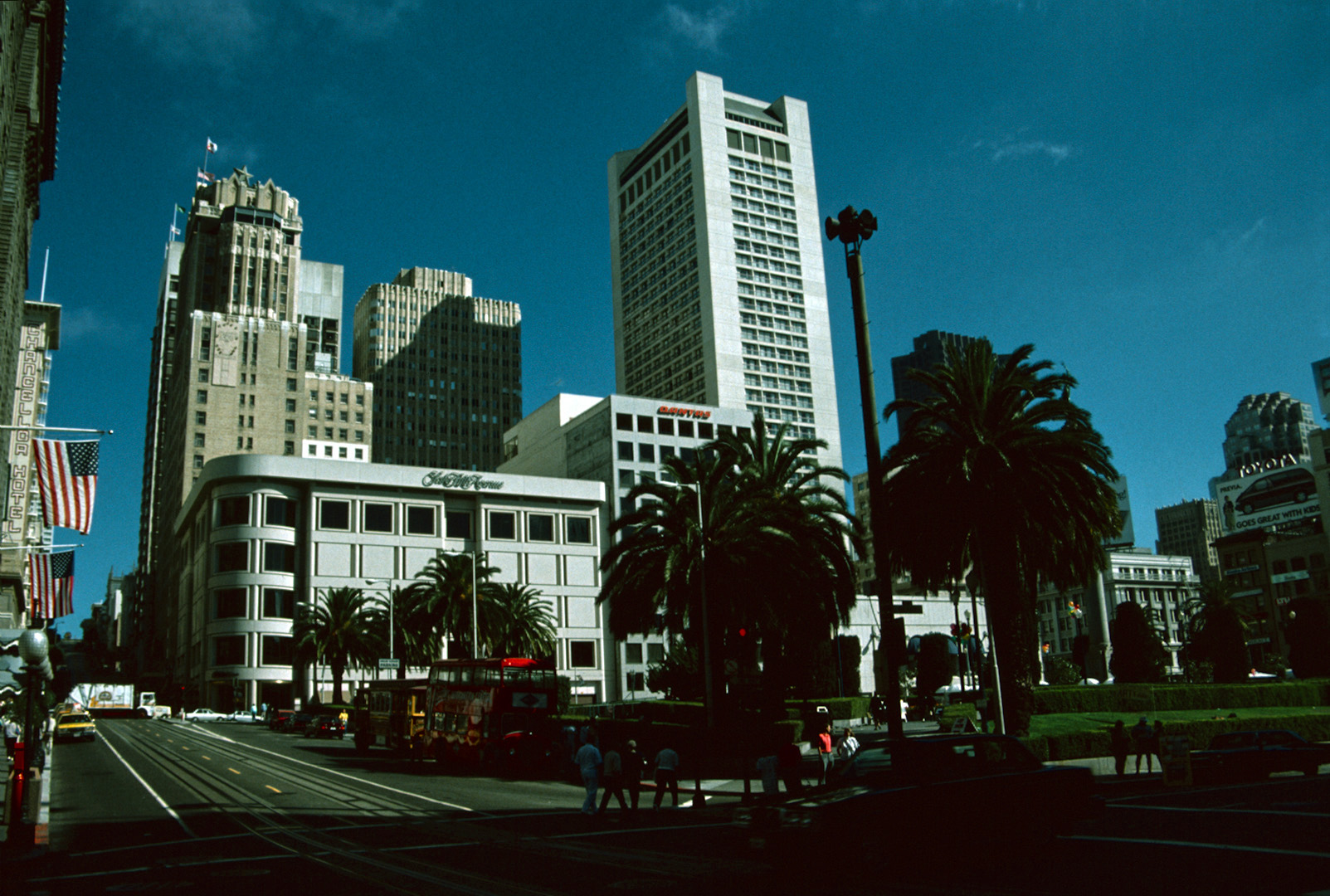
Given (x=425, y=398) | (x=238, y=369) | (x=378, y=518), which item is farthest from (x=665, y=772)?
(x=425, y=398)

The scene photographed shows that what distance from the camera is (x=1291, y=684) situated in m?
54.5

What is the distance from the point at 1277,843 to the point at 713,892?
7.36 meters

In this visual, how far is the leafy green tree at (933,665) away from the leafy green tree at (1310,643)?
80.6ft

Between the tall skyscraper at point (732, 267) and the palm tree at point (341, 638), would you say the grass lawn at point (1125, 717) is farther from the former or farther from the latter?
the tall skyscraper at point (732, 267)

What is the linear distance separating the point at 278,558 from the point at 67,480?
6720 cm

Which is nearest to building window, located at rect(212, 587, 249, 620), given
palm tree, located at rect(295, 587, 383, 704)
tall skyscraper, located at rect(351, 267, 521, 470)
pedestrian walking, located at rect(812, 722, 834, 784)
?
palm tree, located at rect(295, 587, 383, 704)

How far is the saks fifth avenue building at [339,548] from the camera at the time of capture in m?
93.2

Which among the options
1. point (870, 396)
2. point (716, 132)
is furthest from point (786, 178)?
point (870, 396)

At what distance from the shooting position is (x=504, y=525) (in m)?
106

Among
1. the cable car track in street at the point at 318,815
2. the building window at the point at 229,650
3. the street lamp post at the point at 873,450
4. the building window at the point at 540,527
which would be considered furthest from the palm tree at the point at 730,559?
the building window at the point at 540,527

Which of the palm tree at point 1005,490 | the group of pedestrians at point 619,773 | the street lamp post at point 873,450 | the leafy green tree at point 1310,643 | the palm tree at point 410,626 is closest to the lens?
the street lamp post at point 873,450

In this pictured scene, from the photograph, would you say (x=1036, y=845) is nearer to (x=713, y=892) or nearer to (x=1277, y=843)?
(x=1277, y=843)

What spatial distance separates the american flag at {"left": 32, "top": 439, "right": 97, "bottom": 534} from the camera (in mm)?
30984

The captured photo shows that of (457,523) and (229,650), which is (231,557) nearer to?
(229,650)
